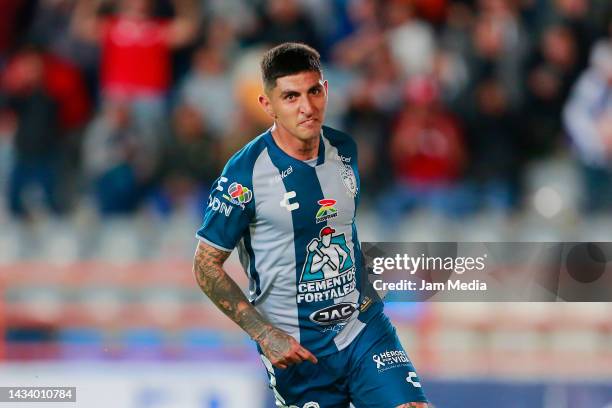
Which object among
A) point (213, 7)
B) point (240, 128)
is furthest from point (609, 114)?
point (213, 7)

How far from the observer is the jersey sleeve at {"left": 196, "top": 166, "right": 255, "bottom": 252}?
5051 mm

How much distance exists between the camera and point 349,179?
207 inches

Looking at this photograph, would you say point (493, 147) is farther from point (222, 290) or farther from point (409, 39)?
point (222, 290)

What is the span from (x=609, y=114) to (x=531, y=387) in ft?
11.4

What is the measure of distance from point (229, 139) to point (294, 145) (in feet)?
17.9

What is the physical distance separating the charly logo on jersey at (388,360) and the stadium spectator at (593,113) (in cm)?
547

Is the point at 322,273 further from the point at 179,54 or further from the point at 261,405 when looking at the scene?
the point at 179,54

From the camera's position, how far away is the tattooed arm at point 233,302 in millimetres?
4938

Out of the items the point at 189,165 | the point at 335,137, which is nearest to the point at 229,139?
the point at 189,165

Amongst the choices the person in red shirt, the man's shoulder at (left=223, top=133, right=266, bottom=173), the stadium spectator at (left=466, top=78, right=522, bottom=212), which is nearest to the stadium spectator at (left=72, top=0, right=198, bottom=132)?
the person in red shirt

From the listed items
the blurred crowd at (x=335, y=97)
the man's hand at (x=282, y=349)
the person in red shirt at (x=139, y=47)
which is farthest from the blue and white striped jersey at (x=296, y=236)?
the person in red shirt at (x=139, y=47)

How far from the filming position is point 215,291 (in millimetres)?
5074

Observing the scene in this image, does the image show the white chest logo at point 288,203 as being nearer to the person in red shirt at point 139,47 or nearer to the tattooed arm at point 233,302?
the tattooed arm at point 233,302

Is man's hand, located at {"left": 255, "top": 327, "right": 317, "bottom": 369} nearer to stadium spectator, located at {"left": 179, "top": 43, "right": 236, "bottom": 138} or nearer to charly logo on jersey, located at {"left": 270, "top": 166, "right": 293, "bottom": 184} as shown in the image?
charly logo on jersey, located at {"left": 270, "top": 166, "right": 293, "bottom": 184}
